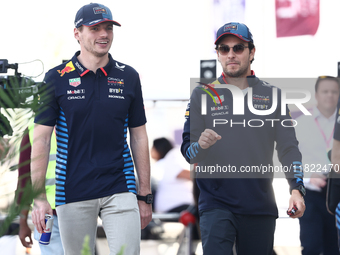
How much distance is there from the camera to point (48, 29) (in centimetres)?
970

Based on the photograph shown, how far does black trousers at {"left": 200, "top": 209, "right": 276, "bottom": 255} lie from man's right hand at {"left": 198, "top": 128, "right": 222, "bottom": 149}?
48 centimetres

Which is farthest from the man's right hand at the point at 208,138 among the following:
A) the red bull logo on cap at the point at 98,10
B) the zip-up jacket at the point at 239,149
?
the red bull logo on cap at the point at 98,10

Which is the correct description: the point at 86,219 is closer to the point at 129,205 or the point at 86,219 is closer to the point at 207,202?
the point at 129,205

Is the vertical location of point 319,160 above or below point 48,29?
below

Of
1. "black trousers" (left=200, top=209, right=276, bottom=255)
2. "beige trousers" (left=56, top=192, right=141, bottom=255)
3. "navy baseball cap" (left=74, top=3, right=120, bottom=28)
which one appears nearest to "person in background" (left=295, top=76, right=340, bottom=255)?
"black trousers" (left=200, top=209, right=276, bottom=255)

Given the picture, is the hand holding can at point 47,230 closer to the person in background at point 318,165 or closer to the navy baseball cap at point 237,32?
the navy baseball cap at point 237,32

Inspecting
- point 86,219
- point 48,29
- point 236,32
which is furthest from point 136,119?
point 48,29

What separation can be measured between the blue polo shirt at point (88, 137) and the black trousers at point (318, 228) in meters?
2.37

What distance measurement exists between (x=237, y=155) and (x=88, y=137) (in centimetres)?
100

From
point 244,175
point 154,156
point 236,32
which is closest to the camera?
point 244,175

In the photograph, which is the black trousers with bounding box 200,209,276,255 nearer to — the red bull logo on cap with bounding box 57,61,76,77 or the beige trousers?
the beige trousers

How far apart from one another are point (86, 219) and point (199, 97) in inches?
45.5

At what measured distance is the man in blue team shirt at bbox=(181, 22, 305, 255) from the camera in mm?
3121

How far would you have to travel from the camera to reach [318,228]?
4.63 metres
